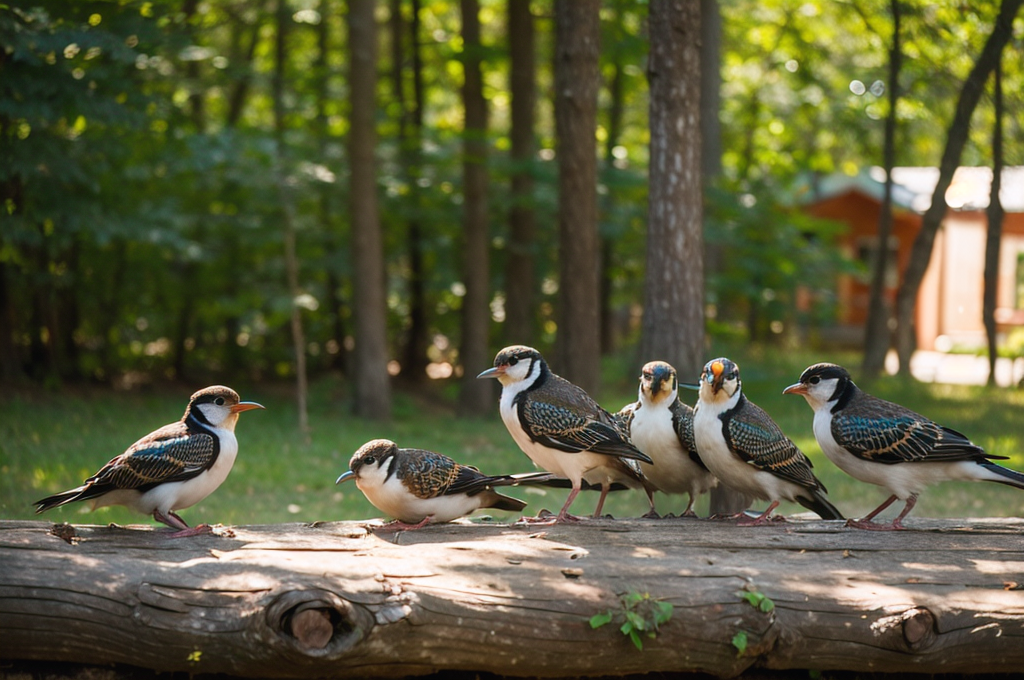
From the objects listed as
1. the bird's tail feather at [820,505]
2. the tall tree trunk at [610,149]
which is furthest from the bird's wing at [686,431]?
the tall tree trunk at [610,149]

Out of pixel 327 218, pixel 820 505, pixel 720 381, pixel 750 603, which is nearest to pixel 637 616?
pixel 750 603

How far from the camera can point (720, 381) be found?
545 centimetres

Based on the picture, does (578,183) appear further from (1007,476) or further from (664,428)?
(1007,476)

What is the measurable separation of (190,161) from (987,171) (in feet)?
72.7

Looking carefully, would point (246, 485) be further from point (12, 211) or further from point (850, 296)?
point (850, 296)

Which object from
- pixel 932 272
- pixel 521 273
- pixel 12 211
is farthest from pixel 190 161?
pixel 932 272

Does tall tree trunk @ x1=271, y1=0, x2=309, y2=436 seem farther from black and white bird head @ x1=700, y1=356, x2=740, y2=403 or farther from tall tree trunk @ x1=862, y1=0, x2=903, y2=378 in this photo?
tall tree trunk @ x1=862, y1=0, x2=903, y2=378

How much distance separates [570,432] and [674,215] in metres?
3.41

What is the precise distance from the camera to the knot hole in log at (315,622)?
4.01 meters

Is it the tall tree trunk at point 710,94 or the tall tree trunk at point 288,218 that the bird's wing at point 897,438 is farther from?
the tall tree trunk at point 710,94

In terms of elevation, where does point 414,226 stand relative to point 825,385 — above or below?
above

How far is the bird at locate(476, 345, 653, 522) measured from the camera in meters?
5.46

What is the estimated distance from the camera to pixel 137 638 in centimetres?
418

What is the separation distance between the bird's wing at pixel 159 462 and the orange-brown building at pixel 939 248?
75.1 feet
